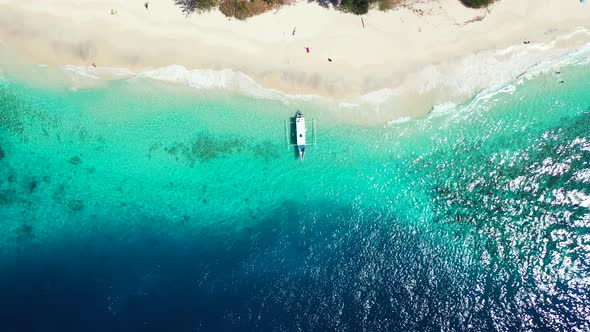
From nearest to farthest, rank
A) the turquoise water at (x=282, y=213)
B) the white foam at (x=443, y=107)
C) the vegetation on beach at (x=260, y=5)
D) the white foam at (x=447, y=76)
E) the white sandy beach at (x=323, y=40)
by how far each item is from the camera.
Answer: the vegetation on beach at (x=260, y=5) → the white sandy beach at (x=323, y=40) → the white foam at (x=447, y=76) → the white foam at (x=443, y=107) → the turquoise water at (x=282, y=213)

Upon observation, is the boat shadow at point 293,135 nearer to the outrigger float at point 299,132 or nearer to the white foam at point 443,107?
the outrigger float at point 299,132

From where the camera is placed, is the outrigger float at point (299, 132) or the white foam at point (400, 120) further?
the white foam at point (400, 120)

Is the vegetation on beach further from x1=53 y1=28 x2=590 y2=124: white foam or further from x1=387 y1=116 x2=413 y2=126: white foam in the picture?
x1=387 y1=116 x2=413 y2=126: white foam

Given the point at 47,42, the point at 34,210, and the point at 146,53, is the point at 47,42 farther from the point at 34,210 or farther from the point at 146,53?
the point at 34,210

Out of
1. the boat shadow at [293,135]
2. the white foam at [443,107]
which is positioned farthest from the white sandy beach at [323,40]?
the boat shadow at [293,135]

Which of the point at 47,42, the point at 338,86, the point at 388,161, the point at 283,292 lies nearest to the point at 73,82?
the point at 47,42
